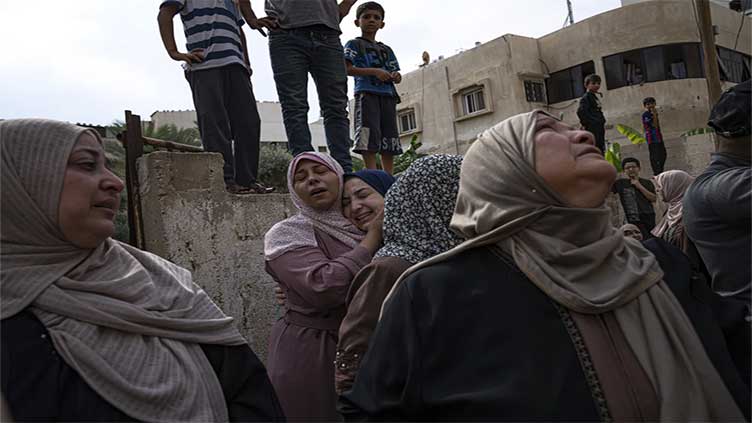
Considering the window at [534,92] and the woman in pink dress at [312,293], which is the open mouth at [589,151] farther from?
the window at [534,92]

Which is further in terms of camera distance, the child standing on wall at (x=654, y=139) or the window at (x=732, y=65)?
the window at (x=732, y=65)

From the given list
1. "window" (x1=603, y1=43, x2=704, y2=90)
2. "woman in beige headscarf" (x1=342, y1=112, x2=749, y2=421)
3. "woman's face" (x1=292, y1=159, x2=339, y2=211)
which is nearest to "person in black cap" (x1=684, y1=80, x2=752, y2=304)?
"woman in beige headscarf" (x1=342, y1=112, x2=749, y2=421)

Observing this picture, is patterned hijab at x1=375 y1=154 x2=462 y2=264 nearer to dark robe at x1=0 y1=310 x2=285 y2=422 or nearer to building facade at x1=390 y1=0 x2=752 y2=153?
dark robe at x1=0 y1=310 x2=285 y2=422

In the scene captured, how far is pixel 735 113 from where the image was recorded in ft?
7.49

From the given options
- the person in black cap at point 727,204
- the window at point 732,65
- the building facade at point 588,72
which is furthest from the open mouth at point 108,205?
the window at point 732,65

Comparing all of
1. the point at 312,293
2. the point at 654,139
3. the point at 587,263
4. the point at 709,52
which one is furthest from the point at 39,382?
the point at 654,139

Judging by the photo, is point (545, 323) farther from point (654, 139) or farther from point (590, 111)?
point (654, 139)

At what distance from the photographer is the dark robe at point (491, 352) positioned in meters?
1.46

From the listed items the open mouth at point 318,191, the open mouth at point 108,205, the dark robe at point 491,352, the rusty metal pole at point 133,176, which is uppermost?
the rusty metal pole at point 133,176

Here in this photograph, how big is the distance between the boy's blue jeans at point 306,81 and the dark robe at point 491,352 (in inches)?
110

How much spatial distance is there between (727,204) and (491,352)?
4.22 ft

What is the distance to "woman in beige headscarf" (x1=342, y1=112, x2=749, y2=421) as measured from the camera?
1.47 metres

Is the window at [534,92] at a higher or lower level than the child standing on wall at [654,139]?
higher

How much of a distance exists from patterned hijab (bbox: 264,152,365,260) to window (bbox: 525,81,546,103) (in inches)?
706
